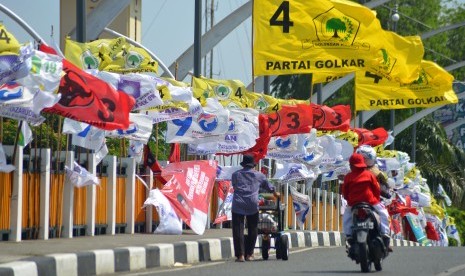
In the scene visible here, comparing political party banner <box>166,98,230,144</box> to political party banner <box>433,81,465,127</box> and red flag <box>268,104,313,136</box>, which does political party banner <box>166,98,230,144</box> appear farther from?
Result: political party banner <box>433,81,465,127</box>

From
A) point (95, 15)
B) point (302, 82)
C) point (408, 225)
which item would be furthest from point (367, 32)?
point (302, 82)

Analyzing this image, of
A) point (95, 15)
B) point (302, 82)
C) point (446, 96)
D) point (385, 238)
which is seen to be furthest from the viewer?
point (302, 82)

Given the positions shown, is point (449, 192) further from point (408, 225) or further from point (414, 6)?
point (408, 225)

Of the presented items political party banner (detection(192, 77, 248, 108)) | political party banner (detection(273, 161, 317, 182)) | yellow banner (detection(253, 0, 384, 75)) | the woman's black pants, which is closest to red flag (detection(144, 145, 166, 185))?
political party banner (detection(192, 77, 248, 108))

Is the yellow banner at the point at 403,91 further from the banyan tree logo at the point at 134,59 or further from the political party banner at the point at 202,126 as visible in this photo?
the banyan tree logo at the point at 134,59

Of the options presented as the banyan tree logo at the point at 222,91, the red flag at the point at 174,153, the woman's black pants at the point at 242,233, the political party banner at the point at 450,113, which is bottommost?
the woman's black pants at the point at 242,233

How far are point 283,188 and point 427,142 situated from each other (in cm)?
3899

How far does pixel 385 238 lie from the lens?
18484 millimetres

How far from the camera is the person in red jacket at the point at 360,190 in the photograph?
720 inches

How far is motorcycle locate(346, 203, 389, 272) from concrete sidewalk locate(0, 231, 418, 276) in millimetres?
2609

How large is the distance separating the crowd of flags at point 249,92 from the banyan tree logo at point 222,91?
0.03m

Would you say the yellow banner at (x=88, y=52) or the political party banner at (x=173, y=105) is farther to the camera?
the political party banner at (x=173, y=105)

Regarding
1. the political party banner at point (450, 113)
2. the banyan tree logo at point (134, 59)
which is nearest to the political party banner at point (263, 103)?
the banyan tree logo at point (134, 59)

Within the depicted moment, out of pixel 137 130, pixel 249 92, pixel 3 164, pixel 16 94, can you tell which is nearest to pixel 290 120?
pixel 249 92
